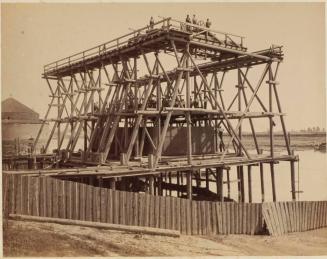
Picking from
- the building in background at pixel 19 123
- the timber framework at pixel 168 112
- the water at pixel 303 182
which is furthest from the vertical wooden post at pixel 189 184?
the building in background at pixel 19 123

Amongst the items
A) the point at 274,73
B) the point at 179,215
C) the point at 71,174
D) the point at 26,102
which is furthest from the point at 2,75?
the point at 26,102

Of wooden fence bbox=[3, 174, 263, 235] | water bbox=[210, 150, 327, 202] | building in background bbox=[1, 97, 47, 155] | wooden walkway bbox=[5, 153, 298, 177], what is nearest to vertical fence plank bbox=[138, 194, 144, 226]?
wooden fence bbox=[3, 174, 263, 235]

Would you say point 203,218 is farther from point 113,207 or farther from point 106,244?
point 106,244

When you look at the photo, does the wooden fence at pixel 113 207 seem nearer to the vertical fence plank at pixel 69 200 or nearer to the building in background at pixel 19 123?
the vertical fence plank at pixel 69 200

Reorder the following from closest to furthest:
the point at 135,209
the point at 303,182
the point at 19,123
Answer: the point at 135,209, the point at 303,182, the point at 19,123

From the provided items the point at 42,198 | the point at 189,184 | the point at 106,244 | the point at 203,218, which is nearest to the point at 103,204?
the point at 42,198
